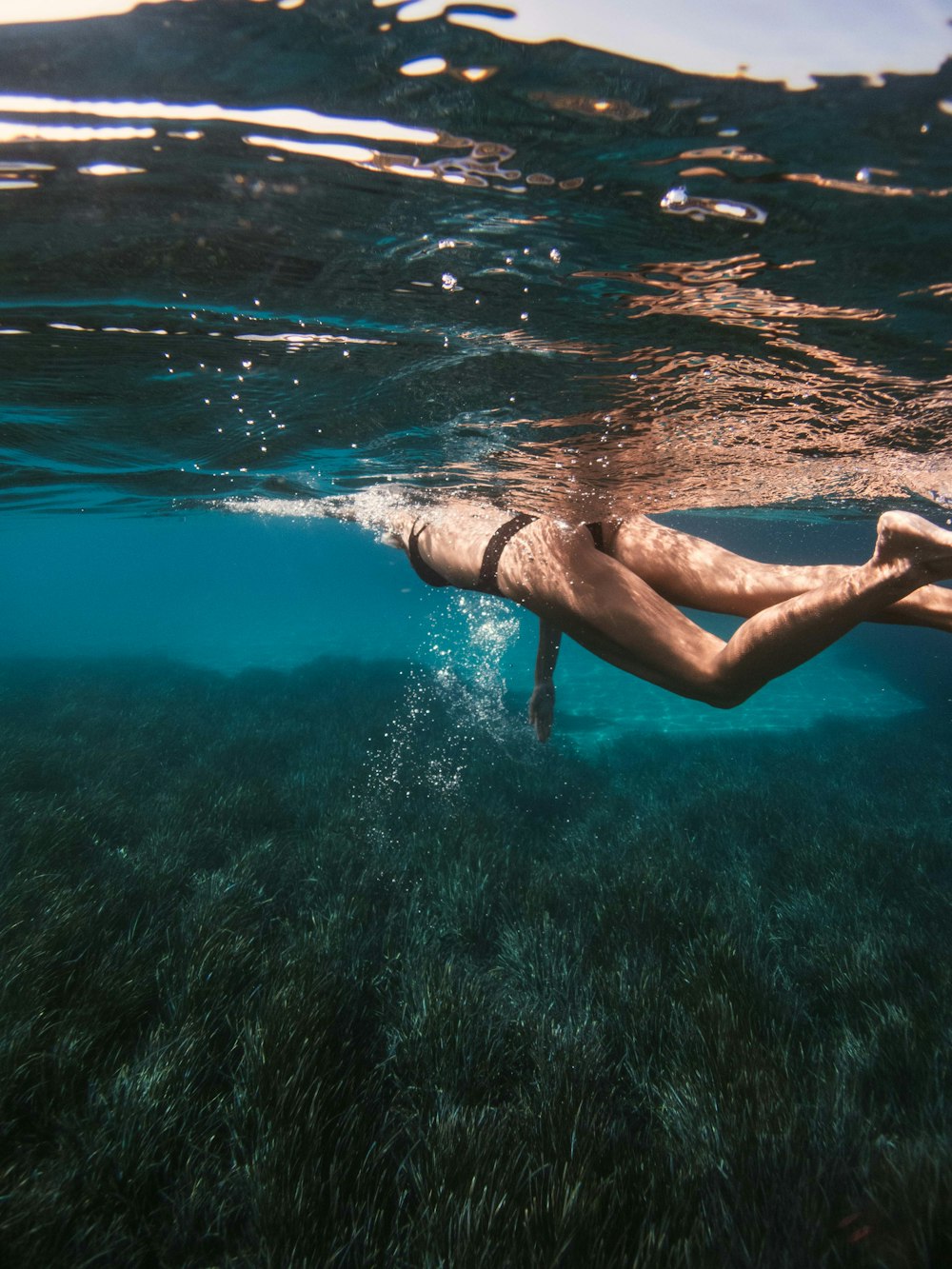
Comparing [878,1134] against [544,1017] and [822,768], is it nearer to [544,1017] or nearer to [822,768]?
[544,1017]

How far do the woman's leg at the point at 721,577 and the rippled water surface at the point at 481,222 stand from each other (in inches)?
70.7

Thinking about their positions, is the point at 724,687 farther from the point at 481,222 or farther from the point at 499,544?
the point at 481,222

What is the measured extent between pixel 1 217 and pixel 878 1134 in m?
8.16

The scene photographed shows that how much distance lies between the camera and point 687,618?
407 cm

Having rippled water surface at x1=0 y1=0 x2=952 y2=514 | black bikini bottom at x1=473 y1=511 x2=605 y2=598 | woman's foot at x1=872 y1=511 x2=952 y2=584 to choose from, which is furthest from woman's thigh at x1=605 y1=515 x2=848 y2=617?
rippled water surface at x1=0 y1=0 x2=952 y2=514

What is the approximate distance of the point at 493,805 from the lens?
1066 cm

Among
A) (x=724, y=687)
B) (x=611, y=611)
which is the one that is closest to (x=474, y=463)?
(x=611, y=611)

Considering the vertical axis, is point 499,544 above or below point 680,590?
above

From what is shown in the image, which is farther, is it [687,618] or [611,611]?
[611,611]

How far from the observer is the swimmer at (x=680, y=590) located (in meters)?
2.94

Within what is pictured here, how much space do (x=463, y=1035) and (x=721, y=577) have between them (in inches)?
158

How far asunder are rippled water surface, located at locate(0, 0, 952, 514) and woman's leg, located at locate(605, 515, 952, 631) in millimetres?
1795

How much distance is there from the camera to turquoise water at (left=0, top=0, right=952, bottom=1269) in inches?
111

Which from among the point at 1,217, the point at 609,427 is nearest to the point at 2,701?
the point at 1,217
